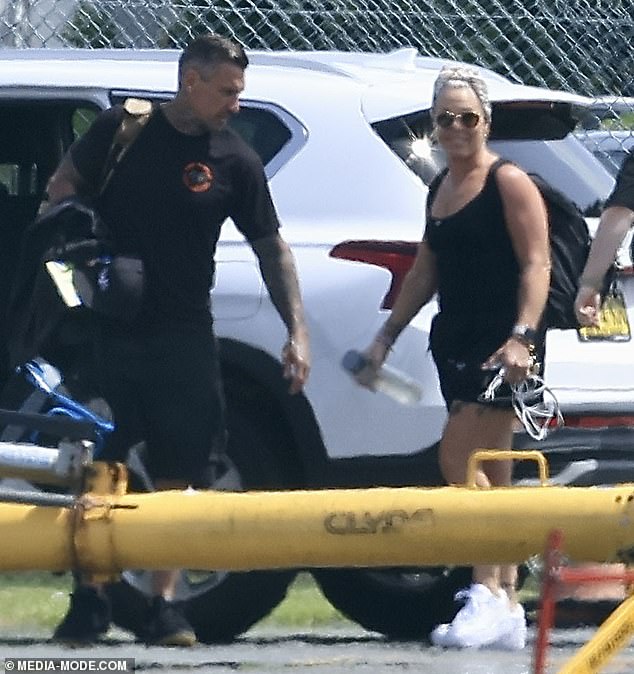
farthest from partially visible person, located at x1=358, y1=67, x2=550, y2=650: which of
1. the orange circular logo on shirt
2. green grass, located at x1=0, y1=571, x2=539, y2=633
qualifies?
green grass, located at x1=0, y1=571, x2=539, y2=633

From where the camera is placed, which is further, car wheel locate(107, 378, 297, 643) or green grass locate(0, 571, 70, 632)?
green grass locate(0, 571, 70, 632)

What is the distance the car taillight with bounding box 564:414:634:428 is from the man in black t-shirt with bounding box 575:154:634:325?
0.59 m

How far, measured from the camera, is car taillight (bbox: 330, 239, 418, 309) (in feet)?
20.1

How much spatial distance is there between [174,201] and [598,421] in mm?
1498

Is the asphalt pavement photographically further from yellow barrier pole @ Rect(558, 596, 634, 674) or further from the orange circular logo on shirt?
yellow barrier pole @ Rect(558, 596, 634, 674)

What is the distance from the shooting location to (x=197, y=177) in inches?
232

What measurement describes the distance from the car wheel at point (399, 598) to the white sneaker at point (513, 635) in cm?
60

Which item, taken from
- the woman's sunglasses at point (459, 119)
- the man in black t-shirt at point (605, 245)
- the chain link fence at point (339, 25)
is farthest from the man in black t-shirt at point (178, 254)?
the chain link fence at point (339, 25)

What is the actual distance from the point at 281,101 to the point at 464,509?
3004mm

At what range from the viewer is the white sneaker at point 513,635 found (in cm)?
598

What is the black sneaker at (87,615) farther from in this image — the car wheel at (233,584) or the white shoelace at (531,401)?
the white shoelace at (531,401)

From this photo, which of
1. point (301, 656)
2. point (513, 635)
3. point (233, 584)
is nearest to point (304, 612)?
point (233, 584)

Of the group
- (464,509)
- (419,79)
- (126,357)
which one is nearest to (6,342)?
(126,357)

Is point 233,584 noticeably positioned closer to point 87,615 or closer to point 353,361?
point 87,615
